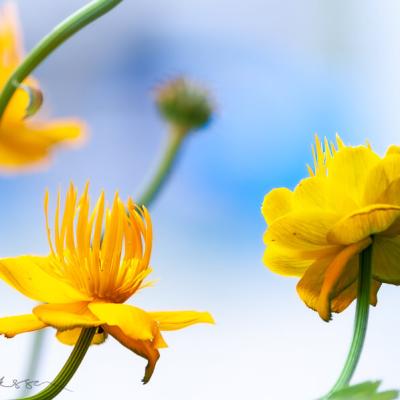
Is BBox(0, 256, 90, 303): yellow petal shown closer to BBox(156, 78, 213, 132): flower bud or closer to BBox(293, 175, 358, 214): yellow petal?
BBox(293, 175, 358, 214): yellow petal

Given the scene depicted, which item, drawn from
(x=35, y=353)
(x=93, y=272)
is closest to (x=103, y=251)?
(x=93, y=272)

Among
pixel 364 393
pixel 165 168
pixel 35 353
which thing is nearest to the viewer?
pixel 364 393

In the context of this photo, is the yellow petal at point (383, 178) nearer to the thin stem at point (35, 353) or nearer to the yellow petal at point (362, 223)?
the yellow petal at point (362, 223)

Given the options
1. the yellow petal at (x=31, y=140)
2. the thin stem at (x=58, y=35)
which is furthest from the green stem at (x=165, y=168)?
the thin stem at (x=58, y=35)

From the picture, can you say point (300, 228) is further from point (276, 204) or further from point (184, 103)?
point (184, 103)

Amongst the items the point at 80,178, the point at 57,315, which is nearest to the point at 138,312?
the point at 57,315

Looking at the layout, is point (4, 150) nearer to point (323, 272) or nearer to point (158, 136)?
point (323, 272)

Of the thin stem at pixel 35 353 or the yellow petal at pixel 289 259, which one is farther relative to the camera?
the thin stem at pixel 35 353
